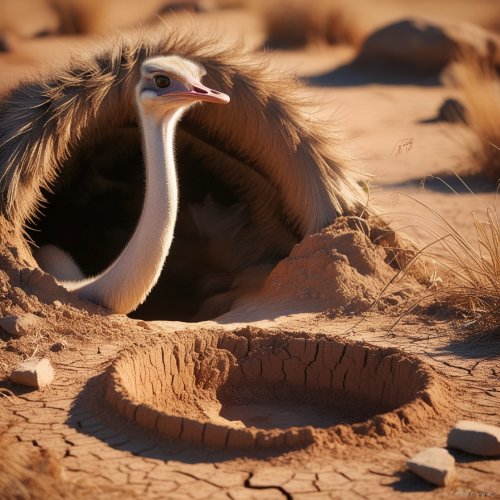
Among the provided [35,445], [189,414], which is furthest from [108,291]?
[35,445]

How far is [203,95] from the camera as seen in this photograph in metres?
4.79

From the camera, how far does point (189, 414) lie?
13.1ft

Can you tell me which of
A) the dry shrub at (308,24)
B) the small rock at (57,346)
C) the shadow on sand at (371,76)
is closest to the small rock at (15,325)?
the small rock at (57,346)

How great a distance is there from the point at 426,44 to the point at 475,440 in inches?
467

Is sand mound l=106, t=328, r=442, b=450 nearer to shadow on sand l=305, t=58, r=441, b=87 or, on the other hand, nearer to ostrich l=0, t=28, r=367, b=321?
ostrich l=0, t=28, r=367, b=321

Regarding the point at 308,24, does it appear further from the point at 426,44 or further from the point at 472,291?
the point at 472,291

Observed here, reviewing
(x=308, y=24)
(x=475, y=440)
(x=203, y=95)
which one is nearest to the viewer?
(x=475, y=440)

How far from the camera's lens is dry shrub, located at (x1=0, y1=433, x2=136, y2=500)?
2797mm

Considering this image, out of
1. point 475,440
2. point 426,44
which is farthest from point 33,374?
point 426,44

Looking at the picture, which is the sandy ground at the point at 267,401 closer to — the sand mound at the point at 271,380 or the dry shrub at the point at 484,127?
the sand mound at the point at 271,380

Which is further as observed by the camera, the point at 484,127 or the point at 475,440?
the point at 484,127

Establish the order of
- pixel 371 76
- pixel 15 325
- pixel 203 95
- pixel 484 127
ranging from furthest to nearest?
pixel 371 76
pixel 484 127
pixel 203 95
pixel 15 325

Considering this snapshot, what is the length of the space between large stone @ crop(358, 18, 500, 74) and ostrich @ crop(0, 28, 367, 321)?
29.3 ft

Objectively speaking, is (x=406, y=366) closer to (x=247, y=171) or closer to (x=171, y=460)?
(x=171, y=460)
